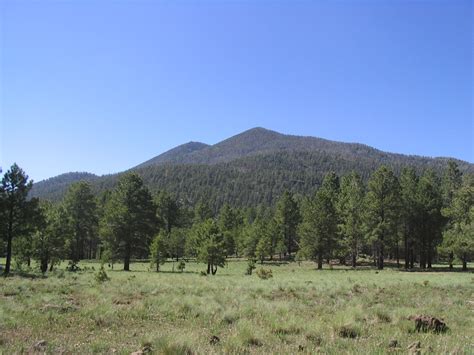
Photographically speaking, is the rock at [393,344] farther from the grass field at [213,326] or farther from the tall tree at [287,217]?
the tall tree at [287,217]

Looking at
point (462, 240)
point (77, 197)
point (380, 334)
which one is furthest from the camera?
point (77, 197)

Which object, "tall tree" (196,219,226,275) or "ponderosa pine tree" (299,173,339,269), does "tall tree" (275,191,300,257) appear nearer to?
"ponderosa pine tree" (299,173,339,269)

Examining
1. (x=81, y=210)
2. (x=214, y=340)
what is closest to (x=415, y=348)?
(x=214, y=340)

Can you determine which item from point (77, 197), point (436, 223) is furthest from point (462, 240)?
point (77, 197)

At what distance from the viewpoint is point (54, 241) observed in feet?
131

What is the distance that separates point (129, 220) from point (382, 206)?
107 feet

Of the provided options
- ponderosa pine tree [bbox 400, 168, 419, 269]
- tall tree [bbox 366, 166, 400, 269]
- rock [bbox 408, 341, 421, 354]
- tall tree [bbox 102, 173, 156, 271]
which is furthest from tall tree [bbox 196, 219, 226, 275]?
rock [bbox 408, 341, 421, 354]

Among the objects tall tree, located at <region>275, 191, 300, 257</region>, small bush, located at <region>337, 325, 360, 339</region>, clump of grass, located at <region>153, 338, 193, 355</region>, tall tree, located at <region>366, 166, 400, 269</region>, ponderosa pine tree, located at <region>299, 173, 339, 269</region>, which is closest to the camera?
clump of grass, located at <region>153, 338, 193, 355</region>

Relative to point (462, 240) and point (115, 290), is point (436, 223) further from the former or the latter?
point (115, 290)

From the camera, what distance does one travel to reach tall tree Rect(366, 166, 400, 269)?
53094 mm

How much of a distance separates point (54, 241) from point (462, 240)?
44.6 m

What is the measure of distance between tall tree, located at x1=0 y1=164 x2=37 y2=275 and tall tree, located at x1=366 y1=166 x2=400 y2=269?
1586 inches

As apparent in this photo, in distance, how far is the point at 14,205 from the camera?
36688 millimetres

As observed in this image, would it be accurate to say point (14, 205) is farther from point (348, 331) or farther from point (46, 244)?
point (348, 331)
